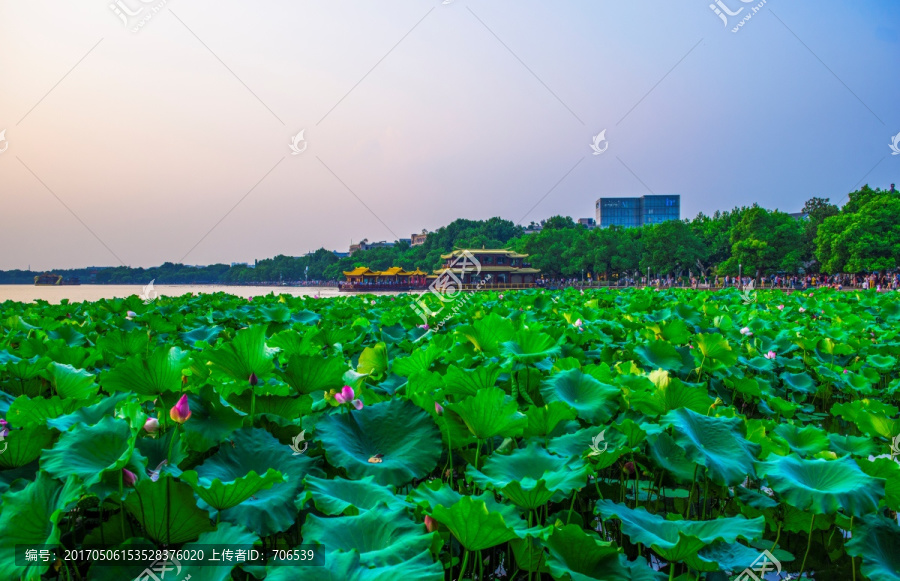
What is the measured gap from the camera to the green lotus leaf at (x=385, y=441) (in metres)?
1.09

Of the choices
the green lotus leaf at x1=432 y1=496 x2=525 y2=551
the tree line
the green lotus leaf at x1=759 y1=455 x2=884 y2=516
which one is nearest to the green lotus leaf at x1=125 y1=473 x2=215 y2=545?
the green lotus leaf at x1=432 y1=496 x2=525 y2=551

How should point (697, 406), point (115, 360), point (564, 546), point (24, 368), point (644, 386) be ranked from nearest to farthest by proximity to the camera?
point (564, 546), point (697, 406), point (644, 386), point (24, 368), point (115, 360)

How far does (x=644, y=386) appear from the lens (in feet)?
5.27

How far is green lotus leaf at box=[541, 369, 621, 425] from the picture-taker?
141cm

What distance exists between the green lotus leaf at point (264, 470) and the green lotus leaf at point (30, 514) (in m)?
0.23

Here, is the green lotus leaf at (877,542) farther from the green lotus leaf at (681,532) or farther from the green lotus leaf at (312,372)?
the green lotus leaf at (312,372)

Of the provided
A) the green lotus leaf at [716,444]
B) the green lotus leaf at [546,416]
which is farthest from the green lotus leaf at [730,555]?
the green lotus leaf at [546,416]

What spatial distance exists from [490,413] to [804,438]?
1135 millimetres

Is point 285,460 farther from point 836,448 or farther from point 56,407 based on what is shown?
point 836,448

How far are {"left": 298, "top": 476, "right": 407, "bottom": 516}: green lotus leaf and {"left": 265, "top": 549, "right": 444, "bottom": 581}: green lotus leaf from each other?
0.20 m

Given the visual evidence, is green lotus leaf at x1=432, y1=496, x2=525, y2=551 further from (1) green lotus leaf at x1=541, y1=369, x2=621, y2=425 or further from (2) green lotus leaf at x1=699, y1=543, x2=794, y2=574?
(1) green lotus leaf at x1=541, y1=369, x2=621, y2=425

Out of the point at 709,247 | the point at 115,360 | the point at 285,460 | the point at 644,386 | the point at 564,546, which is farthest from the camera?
the point at 709,247

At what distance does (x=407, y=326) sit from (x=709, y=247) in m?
49.0

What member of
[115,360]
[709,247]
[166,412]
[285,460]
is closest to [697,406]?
[285,460]
